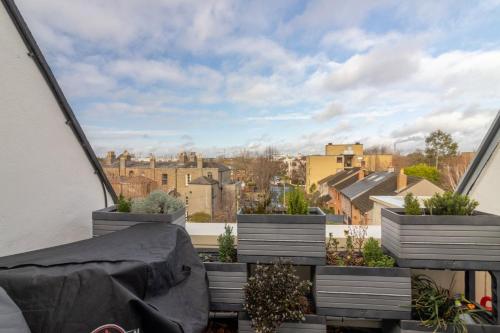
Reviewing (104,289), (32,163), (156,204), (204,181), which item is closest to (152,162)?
(204,181)

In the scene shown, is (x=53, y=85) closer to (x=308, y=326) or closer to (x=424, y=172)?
(x=308, y=326)

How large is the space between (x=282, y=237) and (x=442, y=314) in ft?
4.07

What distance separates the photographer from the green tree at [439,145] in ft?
10.8

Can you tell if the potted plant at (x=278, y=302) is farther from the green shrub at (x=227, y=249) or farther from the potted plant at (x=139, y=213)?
the potted plant at (x=139, y=213)

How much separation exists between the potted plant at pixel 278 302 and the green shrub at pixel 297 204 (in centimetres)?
41

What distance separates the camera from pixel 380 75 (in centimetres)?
429

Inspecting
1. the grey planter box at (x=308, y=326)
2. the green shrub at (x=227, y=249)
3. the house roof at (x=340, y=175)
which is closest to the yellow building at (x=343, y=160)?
the house roof at (x=340, y=175)

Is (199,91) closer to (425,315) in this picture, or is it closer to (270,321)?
(270,321)

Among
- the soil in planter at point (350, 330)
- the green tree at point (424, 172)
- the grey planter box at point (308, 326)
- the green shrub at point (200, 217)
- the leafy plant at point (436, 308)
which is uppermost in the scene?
the green tree at point (424, 172)

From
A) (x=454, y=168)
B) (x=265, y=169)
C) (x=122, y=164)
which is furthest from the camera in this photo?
(x=122, y=164)

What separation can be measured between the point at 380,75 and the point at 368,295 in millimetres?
3589

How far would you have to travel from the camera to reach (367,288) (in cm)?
194

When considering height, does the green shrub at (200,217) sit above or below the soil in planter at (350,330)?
above

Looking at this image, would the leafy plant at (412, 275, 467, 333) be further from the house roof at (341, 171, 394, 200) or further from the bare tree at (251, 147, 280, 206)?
the house roof at (341, 171, 394, 200)
